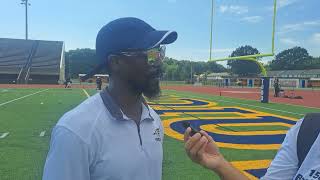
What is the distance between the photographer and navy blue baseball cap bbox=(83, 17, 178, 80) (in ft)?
6.49

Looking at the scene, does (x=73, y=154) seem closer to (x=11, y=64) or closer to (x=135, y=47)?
(x=135, y=47)

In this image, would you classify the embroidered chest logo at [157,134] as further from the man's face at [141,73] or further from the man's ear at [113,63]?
the man's ear at [113,63]

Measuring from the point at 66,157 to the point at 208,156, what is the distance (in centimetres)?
56

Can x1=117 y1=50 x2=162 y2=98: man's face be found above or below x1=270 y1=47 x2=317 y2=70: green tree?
below

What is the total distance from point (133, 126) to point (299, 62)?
10915 centimetres

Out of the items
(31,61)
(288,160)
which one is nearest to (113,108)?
(288,160)

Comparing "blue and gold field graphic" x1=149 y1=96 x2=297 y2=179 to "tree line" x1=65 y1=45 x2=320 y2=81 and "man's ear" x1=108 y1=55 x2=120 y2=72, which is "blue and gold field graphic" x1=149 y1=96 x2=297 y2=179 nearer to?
"man's ear" x1=108 y1=55 x2=120 y2=72

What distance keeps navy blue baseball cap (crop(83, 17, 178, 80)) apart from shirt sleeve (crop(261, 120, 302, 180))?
0.70m

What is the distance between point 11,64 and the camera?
201ft

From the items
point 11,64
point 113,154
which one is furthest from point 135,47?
point 11,64

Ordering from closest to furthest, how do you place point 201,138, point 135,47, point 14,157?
point 201,138, point 135,47, point 14,157

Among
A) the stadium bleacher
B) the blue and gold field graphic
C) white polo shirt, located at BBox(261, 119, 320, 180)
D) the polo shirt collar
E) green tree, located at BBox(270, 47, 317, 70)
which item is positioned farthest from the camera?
green tree, located at BBox(270, 47, 317, 70)

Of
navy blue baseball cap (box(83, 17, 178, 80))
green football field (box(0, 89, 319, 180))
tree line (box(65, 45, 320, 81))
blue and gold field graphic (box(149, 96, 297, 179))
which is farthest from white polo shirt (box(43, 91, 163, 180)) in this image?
tree line (box(65, 45, 320, 81))

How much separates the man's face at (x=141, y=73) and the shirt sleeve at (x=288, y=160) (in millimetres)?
667
